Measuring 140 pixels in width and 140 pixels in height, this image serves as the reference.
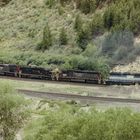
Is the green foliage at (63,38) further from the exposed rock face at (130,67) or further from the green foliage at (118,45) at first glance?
the exposed rock face at (130,67)

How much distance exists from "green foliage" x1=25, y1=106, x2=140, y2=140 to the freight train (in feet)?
81.8

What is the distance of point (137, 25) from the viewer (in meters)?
61.6

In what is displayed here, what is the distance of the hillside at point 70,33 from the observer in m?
59.2

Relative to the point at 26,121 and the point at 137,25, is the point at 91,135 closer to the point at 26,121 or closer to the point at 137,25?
the point at 26,121

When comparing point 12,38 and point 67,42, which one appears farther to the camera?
point 12,38

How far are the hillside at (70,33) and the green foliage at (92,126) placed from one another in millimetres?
26906

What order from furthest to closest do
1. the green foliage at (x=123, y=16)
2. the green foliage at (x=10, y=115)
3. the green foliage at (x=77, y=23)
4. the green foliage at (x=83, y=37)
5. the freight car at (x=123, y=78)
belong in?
the green foliage at (x=77, y=23)
the green foliage at (x=83, y=37)
the green foliage at (x=123, y=16)
the freight car at (x=123, y=78)
the green foliage at (x=10, y=115)

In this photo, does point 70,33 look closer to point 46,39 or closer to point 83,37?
point 46,39

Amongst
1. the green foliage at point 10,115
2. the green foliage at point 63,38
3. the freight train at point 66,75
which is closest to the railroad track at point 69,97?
the freight train at point 66,75

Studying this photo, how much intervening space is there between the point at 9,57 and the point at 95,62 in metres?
12.5

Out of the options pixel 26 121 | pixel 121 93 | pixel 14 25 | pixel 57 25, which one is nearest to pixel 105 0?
pixel 57 25

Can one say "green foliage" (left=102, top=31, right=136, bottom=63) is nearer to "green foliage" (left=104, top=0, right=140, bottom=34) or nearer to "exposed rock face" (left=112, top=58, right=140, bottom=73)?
"exposed rock face" (left=112, top=58, right=140, bottom=73)

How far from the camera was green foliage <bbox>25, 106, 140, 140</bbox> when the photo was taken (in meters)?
26.8

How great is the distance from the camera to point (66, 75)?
57.2 m
